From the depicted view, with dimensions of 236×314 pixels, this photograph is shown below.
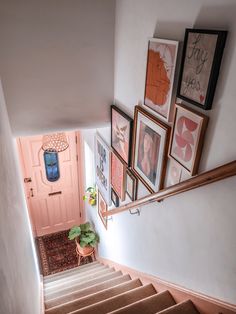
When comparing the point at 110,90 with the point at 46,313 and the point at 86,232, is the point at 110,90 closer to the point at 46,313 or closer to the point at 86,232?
the point at 46,313

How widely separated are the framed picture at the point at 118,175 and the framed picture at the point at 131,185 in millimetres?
84

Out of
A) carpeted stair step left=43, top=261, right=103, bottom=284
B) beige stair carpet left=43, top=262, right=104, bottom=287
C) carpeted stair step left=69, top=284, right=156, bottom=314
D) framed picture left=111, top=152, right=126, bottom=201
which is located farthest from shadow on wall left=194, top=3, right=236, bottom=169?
carpeted stair step left=43, top=261, right=103, bottom=284

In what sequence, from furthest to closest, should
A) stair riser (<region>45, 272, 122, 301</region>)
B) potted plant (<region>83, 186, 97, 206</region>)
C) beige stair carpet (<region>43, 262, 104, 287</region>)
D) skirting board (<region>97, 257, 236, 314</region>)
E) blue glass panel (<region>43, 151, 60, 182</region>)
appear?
blue glass panel (<region>43, 151, 60, 182</region>)
potted plant (<region>83, 186, 97, 206</region>)
beige stair carpet (<region>43, 262, 104, 287</region>)
stair riser (<region>45, 272, 122, 301</region>)
skirting board (<region>97, 257, 236, 314</region>)

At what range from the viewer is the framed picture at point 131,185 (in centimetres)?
236

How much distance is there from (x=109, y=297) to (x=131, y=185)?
3.58 ft

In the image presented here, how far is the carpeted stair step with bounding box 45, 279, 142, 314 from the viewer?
7.48 feet

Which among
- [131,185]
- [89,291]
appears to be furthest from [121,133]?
[89,291]

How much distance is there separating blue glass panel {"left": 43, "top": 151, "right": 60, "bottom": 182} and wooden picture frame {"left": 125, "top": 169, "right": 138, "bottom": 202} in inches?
81.7

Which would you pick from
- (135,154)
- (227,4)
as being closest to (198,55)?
(227,4)

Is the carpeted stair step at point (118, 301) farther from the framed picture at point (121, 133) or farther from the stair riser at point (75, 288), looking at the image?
the framed picture at point (121, 133)

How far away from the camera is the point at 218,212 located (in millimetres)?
1328

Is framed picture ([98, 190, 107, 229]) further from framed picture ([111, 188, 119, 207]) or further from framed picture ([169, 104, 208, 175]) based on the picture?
framed picture ([169, 104, 208, 175])

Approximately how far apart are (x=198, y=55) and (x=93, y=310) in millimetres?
2045

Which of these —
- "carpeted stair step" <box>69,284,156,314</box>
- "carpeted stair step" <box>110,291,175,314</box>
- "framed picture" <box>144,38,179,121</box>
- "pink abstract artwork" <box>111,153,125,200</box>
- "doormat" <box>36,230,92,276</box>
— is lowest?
"doormat" <box>36,230,92,276</box>
